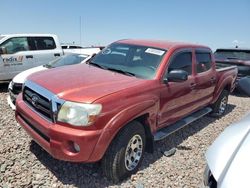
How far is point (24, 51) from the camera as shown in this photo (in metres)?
8.79

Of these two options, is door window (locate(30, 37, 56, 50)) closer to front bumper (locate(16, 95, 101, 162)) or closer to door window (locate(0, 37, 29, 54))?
door window (locate(0, 37, 29, 54))

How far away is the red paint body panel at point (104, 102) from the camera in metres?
3.06

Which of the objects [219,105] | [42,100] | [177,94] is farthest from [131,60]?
[219,105]

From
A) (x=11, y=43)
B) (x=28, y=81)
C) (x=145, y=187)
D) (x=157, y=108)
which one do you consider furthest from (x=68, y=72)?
(x=11, y=43)

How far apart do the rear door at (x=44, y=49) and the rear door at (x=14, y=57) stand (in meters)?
0.20

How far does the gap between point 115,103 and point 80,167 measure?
1.22 metres

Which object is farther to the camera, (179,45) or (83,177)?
(179,45)

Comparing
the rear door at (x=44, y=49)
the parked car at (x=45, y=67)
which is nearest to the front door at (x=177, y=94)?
the parked car at (x=45, y=67)

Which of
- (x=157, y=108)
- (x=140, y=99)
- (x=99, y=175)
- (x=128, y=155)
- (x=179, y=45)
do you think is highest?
(x=179, y=45)

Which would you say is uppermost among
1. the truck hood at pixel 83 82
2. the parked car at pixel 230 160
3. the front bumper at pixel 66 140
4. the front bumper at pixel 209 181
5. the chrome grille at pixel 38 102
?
the parked car at pixel 230 160

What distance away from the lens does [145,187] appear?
3531 millimetres

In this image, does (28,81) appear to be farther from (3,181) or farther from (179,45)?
(179,45)

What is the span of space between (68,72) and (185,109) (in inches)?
85.6

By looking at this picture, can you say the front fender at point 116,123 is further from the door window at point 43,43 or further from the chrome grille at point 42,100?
the door window at point 43,43
